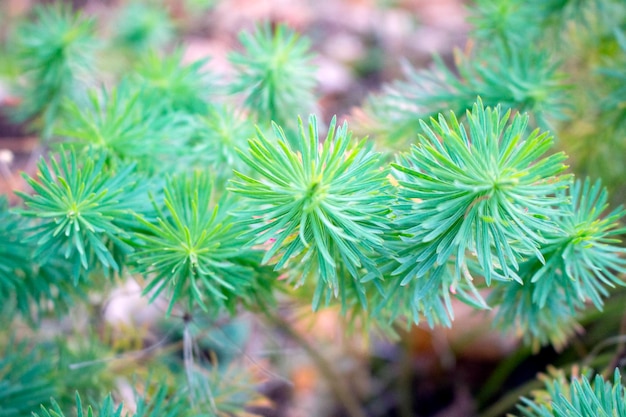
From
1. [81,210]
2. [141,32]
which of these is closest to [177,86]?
[81,210]

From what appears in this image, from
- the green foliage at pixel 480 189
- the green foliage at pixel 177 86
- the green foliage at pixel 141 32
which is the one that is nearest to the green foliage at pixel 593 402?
the green foliage at pixel 480 189

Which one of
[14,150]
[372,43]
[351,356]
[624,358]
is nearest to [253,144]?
[624,358]

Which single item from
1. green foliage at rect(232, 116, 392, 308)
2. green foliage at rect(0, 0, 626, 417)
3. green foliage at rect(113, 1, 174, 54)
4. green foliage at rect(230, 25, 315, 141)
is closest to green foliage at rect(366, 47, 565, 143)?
green foliage at rect(0, 0, 626, 417)

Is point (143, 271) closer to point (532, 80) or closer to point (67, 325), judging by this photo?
point (532, 80)

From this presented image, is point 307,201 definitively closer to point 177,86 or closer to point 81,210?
point 81,210

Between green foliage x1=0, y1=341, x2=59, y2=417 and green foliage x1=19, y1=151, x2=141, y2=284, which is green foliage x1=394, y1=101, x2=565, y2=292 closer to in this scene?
green foliage x1=19, y1=151, x2=141, y2=284

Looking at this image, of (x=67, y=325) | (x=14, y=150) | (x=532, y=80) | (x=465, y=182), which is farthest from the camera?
(x=14, y=150)

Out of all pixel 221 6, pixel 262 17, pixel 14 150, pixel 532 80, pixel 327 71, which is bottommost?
pixel 532 80
